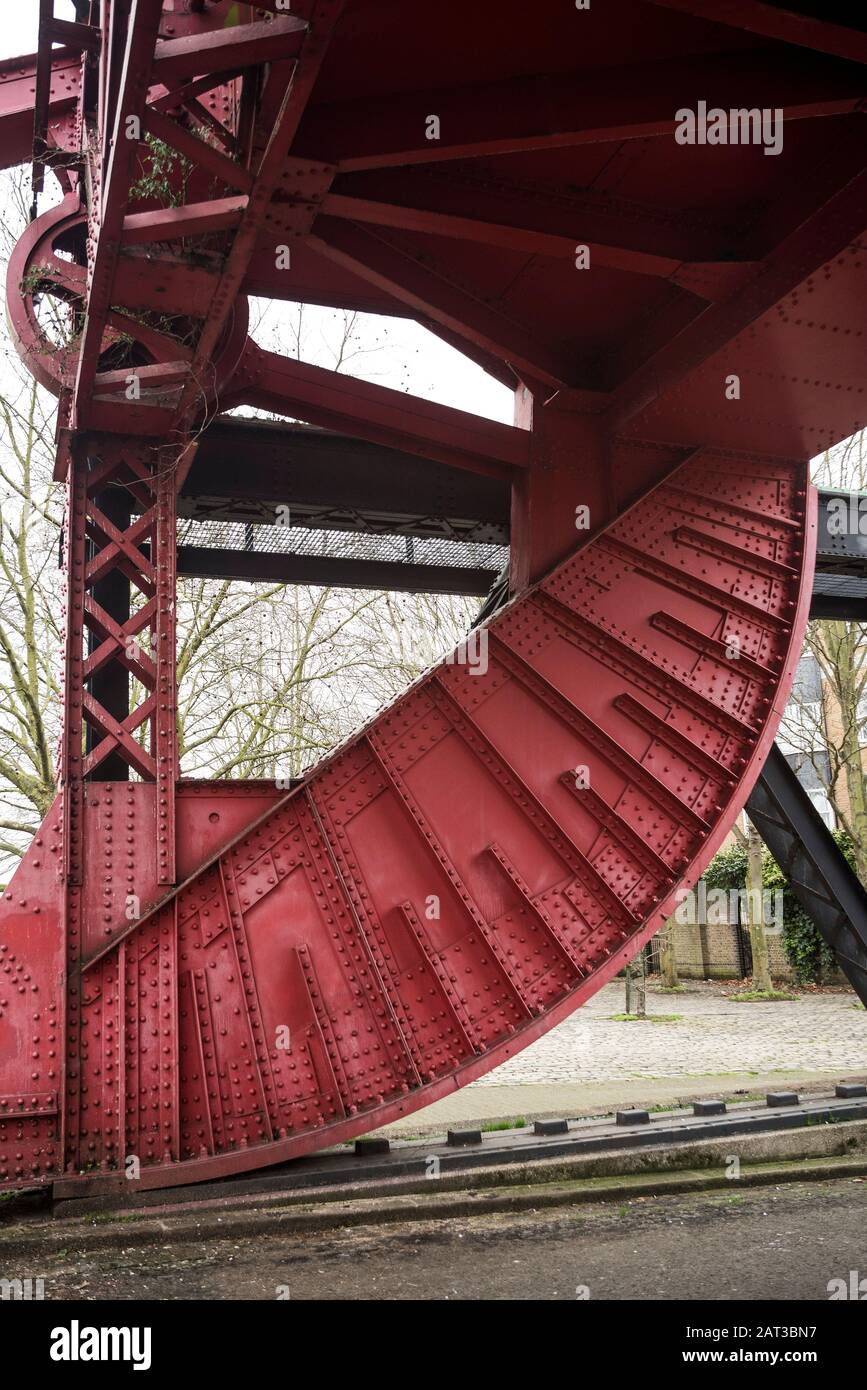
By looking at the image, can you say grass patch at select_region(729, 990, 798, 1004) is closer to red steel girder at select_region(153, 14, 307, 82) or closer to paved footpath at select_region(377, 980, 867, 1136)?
paved footpath at select_region(377, 980, 867, 1136)

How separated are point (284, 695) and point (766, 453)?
41.0ft

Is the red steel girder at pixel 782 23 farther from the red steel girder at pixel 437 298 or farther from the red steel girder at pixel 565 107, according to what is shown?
the red steel girder at pixel 437 298

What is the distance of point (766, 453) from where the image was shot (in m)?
9.20

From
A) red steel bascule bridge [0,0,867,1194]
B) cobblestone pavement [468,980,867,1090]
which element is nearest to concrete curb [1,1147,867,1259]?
red steel bascule bridge [0,0,867,1194]

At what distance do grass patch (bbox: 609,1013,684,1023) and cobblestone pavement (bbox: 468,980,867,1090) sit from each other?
190mm

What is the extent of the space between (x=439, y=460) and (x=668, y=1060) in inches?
391

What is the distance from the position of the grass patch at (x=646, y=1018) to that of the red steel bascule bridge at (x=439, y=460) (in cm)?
1490

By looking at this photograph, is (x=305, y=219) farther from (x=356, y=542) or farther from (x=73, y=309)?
(x=356, y=542)

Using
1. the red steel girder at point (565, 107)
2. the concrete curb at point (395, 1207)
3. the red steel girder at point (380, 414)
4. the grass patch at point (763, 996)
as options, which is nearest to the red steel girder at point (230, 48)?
the red steel girder at point (565, 107)

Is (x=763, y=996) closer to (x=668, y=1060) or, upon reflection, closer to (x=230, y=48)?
(x=668, y=1060)

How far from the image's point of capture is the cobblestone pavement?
1440 cm

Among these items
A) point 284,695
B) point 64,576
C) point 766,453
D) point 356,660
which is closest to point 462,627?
point 356,660

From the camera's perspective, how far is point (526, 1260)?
6.23 metres

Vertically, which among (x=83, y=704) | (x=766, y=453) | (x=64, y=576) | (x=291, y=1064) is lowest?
(x=291, y=1064)
